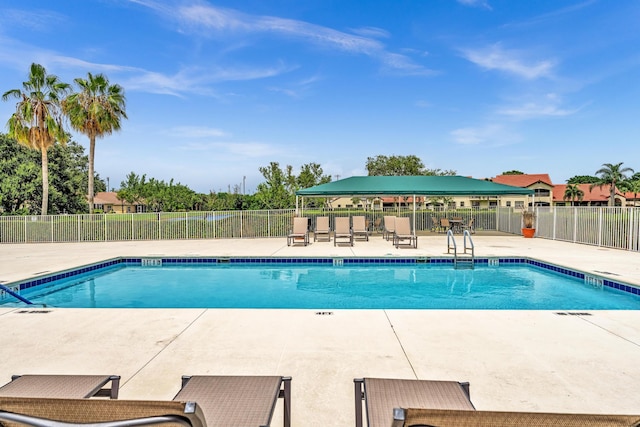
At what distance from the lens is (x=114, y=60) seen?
1692 centimetres

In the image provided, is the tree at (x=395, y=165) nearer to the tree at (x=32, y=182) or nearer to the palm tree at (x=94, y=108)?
the tree at (x=32, y=182)

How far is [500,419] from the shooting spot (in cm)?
109

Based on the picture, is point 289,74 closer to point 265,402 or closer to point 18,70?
point 18,70

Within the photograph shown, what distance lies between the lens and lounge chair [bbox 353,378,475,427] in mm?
1664

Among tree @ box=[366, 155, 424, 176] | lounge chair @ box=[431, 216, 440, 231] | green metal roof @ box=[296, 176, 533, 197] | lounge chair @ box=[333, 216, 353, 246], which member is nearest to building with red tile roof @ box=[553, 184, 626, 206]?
tree @ box=[366, 155, 424, 176]

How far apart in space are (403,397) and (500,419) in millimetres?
744

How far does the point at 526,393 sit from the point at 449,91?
21500mm

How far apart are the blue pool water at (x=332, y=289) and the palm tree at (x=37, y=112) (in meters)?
10.6

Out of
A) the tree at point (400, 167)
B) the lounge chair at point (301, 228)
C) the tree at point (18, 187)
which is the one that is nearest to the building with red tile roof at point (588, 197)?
the tree at point (400, 167)

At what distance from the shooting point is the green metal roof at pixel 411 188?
49.2 ft

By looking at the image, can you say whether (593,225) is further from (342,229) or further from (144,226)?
(144,226)

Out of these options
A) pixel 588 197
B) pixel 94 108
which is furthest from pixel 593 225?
pixel 588 197

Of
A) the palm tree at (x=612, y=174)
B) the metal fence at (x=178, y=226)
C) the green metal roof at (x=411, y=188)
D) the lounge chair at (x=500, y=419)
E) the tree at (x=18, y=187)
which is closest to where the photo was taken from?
the lounge chair at (x=500, y=419)

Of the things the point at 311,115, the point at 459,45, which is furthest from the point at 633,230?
the point at 311,115
